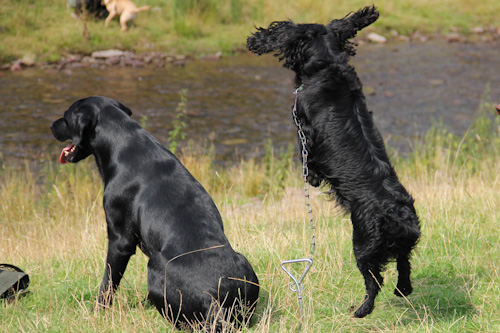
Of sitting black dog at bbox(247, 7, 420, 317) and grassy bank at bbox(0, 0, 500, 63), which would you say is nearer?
sitting black dog at bbox(247, 7, 420, 317)

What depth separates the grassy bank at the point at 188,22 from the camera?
1588 centimetres

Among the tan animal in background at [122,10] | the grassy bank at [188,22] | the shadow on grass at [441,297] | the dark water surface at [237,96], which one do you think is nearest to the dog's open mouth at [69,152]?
the shadow on grass at [441,297]

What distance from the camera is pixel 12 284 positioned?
4301 mm

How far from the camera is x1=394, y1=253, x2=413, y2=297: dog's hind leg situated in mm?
3568

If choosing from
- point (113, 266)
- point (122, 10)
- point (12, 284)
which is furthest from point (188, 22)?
point (113, 266)

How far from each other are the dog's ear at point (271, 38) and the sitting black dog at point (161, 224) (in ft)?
3.24

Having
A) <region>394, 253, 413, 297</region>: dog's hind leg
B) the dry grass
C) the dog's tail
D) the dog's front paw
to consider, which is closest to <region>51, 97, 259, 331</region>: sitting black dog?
the dry grass

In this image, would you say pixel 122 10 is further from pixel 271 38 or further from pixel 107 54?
pixel 271 38

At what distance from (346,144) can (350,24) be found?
74cm

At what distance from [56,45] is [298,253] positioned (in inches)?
493

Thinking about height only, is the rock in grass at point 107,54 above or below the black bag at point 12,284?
below

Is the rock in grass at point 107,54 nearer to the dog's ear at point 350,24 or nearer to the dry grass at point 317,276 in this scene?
the dry grass at point 317,276

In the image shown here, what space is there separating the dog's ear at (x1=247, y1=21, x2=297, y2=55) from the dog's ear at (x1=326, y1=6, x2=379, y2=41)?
247mm

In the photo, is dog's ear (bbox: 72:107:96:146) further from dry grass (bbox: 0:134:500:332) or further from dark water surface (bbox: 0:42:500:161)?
dark water surface (bbox: 0:42:500:161)
